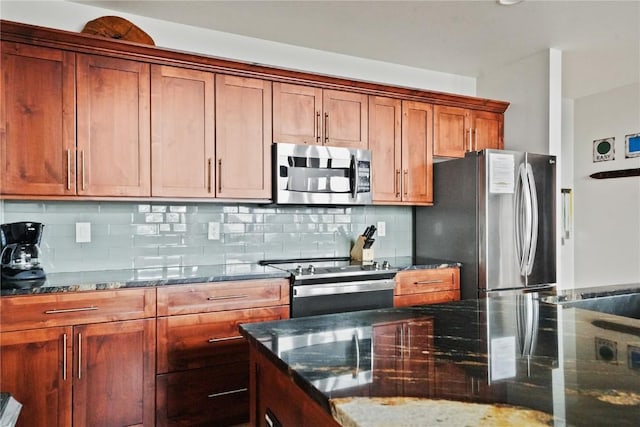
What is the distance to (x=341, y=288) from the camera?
2.77 m

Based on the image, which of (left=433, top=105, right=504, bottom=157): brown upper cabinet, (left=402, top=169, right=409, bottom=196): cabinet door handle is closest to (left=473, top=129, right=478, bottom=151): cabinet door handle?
(left=433, top=105, right=504, bottom=157): brown upper cabinet

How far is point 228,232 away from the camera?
3.10 metres

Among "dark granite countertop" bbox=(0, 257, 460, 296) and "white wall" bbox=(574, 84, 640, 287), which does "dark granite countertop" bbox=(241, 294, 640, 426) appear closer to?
"dark granite countertop" bbox=(0, 257, 460, 296)

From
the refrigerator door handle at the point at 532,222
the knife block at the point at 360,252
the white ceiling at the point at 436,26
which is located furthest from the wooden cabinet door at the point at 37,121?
the refrigerator door handle at the point at 532,222

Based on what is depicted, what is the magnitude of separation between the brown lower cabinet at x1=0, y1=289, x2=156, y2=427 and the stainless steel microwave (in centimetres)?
115

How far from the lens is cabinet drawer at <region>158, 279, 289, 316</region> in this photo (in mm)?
2326

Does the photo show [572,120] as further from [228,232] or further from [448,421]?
[448,421]

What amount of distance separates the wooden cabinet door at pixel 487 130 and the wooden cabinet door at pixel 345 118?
1.10 metres

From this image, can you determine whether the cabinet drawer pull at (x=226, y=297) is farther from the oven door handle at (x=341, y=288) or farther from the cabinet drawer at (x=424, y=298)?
the cabinet drawer at (x=424, y=298)

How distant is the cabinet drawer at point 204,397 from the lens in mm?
2342

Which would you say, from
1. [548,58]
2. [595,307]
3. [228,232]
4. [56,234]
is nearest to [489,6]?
[548,58]

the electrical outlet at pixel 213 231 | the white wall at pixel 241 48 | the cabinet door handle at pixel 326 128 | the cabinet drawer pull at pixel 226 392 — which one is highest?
the white wall at pixel 241 48

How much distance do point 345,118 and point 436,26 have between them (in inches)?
35.2

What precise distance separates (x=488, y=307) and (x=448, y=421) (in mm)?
1003
